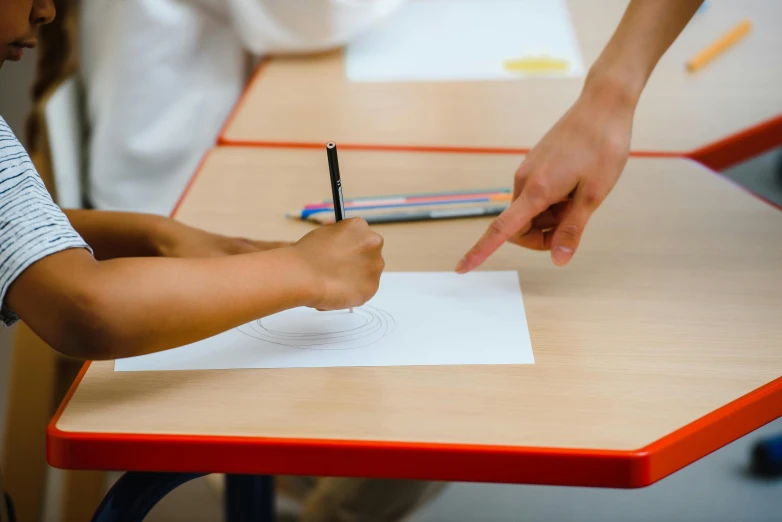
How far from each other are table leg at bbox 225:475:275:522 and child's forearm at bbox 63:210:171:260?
1.15 feet

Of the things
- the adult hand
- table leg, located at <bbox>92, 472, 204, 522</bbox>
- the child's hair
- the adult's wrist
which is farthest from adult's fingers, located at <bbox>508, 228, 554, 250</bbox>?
the child's hair

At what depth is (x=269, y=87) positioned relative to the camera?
44.6 inches

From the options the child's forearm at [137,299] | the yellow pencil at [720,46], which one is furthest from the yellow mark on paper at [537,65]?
the child's forearm at [137,299]

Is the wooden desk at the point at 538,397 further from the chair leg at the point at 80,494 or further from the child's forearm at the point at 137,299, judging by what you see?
the chair leg at the point at 80,494

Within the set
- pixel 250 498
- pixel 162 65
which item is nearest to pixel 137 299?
pixel 250 498

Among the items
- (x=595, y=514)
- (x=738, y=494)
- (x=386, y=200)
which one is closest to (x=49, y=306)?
(x=386, y=200)

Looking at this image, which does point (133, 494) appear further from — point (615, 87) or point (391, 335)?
point (615, 87)

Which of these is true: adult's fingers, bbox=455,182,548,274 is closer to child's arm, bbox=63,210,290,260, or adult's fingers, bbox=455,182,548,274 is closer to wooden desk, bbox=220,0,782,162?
child's arm, bbox=63,210,290,260

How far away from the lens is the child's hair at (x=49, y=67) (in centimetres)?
115

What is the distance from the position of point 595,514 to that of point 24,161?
3.64 feet

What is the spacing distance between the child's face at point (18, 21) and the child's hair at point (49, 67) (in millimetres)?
638

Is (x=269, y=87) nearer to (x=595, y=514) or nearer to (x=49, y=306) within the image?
(x=49, y=306)

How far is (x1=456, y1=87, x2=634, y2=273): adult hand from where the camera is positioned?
0.68 meters

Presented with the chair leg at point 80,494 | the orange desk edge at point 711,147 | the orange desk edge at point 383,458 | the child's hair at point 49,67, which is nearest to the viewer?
the orange desk edge at point 383,458
